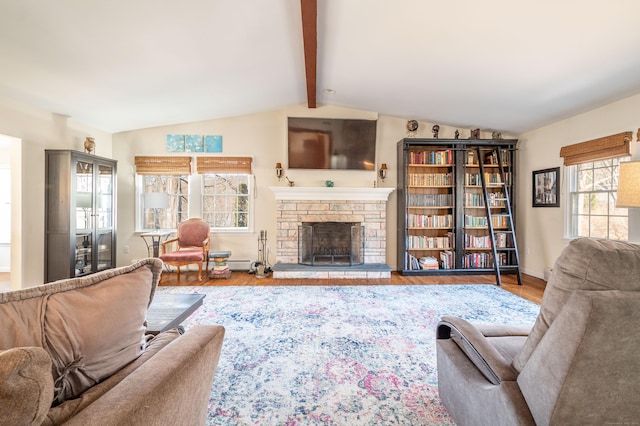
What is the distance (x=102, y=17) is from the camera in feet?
6.85

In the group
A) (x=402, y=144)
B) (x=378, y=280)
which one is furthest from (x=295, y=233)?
(x=402, y=144)

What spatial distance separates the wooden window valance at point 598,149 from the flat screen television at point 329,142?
2.72 metres

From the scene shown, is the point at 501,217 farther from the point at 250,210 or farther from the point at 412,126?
the point at 250,210

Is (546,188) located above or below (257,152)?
below

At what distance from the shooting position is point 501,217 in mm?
4523

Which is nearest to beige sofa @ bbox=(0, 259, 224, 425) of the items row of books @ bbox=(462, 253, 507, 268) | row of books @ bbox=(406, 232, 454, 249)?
row of books @ bbox=(406, 232, 454, 249)

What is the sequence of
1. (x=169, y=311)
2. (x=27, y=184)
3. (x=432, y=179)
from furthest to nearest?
1. (x=432, y=179)
2. (x=27, y=184)
3. (x=169, y=311)

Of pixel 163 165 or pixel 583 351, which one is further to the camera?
pixel 163 165

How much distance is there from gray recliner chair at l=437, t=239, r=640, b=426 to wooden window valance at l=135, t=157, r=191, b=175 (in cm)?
490

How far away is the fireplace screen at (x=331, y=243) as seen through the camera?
467 cm

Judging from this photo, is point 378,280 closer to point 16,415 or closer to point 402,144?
point 402,144

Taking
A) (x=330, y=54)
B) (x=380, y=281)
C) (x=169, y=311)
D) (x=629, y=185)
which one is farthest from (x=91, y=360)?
(x=380, y=281)

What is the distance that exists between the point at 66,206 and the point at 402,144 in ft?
16.2

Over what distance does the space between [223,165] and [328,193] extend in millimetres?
1885
